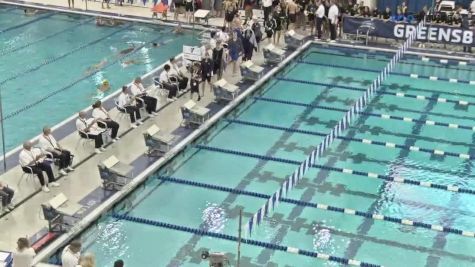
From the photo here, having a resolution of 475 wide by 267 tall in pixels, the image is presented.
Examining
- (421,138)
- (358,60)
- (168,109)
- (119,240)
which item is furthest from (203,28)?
(119,240)

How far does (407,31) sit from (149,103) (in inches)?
344

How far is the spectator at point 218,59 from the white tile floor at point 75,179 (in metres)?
0.84

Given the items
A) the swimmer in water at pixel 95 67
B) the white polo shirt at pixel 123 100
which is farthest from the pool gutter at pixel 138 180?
the swimmer in water at pixel 95 67

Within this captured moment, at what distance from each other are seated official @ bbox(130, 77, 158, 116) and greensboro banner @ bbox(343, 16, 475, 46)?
802 centimetres

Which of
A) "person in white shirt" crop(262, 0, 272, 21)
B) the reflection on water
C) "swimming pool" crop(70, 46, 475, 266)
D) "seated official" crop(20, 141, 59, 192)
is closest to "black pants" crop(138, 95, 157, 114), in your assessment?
"swimming pool" crop(70, 46, 475, 266)

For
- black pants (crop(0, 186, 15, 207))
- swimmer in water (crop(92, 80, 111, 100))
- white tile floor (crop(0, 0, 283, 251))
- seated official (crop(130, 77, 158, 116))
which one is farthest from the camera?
swimmer in water (crop(92, 80, 111, 100))

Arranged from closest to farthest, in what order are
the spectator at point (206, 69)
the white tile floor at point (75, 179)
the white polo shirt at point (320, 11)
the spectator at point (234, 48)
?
the white tile floor at point (75, 179), the spectator at point (206, 69), the spectator at point (234, 48), the white polo shirt at point (320, 11)

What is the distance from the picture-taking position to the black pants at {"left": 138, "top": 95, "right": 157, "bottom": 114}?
1514 centimetres

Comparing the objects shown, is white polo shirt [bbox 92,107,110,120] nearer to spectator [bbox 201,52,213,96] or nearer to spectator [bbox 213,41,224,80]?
spectator [bbox 201,52,213,96]

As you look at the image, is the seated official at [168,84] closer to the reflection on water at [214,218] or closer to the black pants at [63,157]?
the black pants at [63,157]

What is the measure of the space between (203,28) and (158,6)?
5.76 feet

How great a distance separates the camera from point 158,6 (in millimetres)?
23344

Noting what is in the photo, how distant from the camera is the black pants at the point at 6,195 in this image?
11.2 metres

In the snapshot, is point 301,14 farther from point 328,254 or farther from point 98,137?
point 328,254
